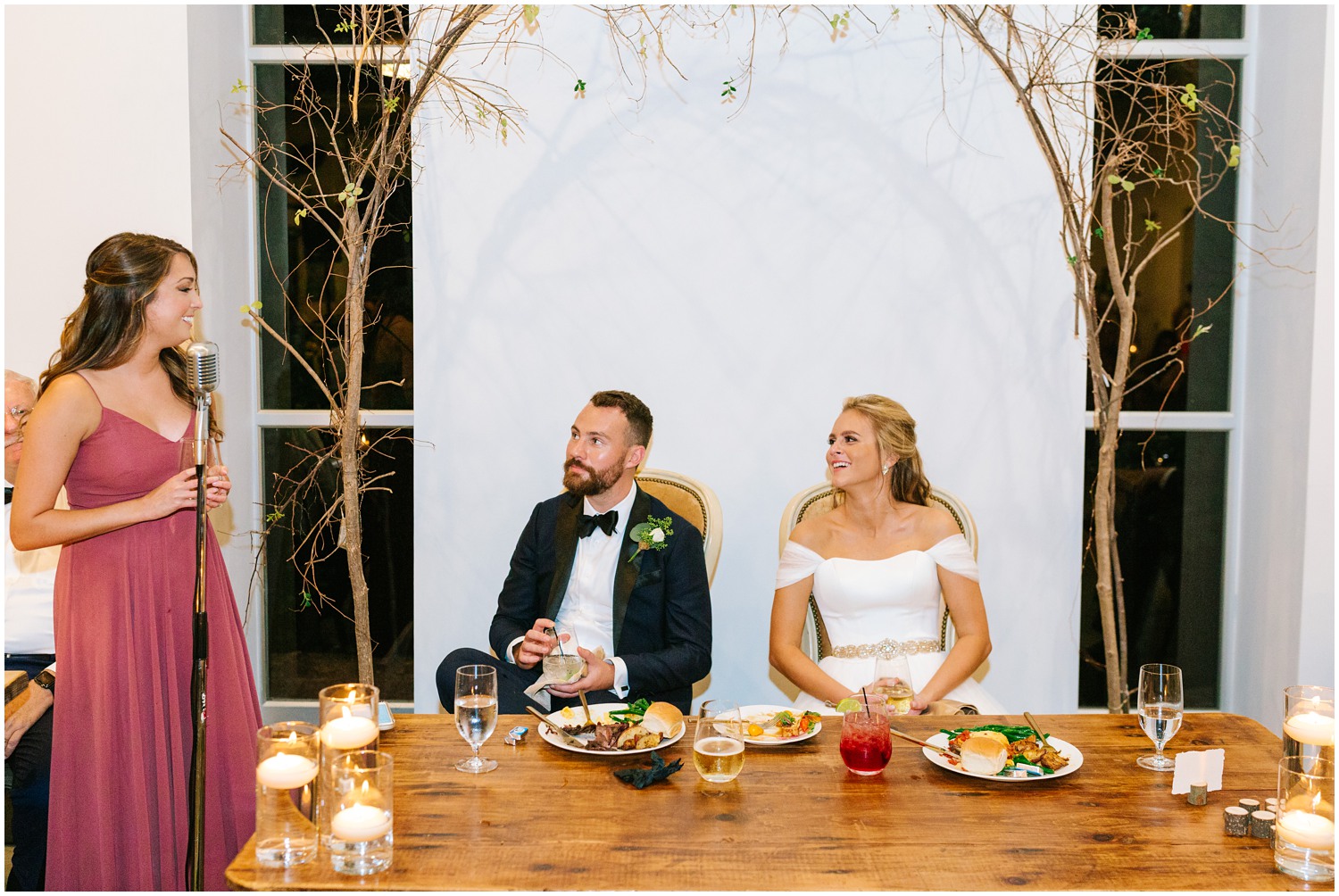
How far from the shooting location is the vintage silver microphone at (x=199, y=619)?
5.74ft

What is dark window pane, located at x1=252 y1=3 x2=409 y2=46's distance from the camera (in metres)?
4.07

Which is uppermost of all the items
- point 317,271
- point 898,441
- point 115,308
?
point 317,271

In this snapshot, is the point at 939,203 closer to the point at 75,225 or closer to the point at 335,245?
the point at 335,245

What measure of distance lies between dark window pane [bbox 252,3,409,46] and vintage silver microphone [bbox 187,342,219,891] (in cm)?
267

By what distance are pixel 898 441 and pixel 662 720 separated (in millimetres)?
1444

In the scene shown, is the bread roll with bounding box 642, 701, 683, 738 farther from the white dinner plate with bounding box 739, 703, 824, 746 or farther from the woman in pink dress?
the woman in pink dress

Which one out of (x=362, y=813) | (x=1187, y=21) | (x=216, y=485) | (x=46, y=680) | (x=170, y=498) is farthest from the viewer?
(x=1187, y=21)

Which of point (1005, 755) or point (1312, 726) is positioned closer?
point (1312, 726)

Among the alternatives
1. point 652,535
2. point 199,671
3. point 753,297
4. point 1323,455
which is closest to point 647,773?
point 199,671

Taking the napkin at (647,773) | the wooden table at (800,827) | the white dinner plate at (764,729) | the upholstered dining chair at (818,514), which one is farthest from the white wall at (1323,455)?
the napkin at (647,773)

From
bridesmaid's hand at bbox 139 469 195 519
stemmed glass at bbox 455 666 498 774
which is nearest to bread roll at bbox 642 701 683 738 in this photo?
stemmed glass at bbox 455 666 498 774

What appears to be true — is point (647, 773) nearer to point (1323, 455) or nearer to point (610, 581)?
point (610, 581)

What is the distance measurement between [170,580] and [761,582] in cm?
205

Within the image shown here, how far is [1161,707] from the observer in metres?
1.96
